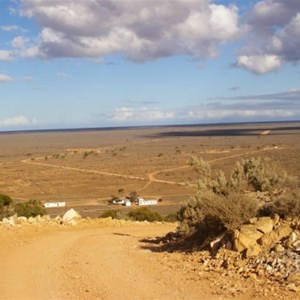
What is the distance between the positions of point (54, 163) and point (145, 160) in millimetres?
16183

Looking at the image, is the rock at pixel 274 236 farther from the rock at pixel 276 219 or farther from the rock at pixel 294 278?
the rock at pixel 294 278

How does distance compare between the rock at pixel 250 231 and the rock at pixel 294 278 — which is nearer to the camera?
the rock at pixel 294 278

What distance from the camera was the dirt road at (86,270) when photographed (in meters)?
9.04

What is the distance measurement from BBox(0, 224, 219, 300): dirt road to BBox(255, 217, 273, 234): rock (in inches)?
78.2

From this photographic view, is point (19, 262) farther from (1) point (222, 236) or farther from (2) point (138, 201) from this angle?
(2) point (138, 201)

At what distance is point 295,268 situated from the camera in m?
8.88

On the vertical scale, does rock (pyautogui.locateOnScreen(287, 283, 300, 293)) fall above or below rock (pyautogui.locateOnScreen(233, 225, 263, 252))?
below

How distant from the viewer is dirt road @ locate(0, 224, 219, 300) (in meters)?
9.04

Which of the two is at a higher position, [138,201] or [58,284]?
[58,284]

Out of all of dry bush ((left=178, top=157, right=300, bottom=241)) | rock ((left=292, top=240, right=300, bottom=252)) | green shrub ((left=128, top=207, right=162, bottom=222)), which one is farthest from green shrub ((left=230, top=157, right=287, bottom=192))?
green shrub ((left=128, top=207, right=162, bottom=222))

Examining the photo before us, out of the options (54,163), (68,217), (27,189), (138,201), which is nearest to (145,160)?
(54,163)

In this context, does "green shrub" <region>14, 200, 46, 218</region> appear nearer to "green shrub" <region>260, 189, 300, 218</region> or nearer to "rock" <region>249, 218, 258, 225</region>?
"rock" <region>249, 218, 258, 225</region>

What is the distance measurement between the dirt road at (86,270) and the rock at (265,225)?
1.99 metres

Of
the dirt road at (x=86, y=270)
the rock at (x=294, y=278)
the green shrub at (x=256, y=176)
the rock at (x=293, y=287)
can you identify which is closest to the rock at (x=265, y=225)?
the rock at (x=294, y=278)
